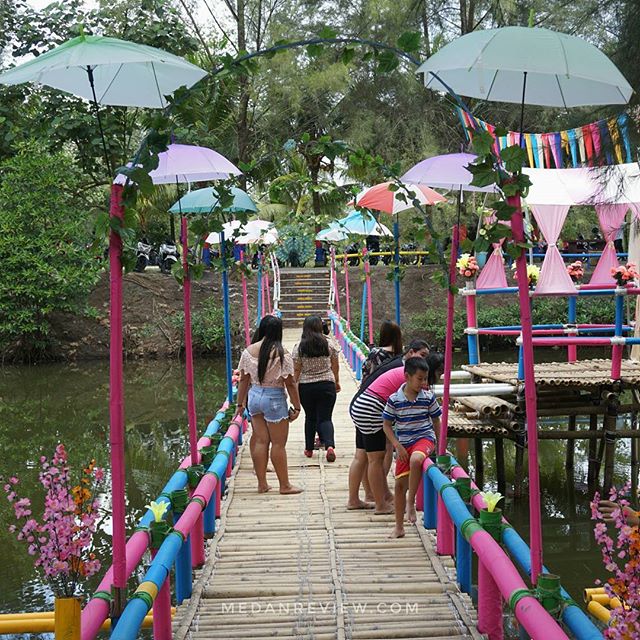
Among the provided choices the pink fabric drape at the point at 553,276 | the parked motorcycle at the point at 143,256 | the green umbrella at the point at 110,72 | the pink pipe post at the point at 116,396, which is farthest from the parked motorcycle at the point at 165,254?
the pink pipe post at the point at 116,396

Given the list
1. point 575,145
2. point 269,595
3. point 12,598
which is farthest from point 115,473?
point 575,145

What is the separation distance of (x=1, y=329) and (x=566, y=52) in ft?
58.6

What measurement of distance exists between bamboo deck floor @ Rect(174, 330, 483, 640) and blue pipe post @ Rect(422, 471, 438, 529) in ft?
0.25

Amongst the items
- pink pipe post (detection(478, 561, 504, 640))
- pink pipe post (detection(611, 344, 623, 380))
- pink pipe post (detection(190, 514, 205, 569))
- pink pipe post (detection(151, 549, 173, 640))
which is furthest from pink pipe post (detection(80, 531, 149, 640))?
pink pipe post (detection(611, 344, 623, 380))

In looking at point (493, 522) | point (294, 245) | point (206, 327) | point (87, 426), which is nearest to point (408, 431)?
point (493, 522)

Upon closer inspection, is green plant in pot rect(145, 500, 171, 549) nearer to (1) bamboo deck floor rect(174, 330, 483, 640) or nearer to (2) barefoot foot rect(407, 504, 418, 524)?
(1) bamboo deck floor rect(174, 330, 483, 640)

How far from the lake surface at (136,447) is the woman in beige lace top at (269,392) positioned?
215cm

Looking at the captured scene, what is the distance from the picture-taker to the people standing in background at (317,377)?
6730 millimetres

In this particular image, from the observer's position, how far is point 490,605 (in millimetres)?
3705

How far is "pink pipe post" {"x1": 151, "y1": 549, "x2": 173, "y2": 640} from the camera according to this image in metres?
3.60

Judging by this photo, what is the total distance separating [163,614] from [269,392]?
2.56 m

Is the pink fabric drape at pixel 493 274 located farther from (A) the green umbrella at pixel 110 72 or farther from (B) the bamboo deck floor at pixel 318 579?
(A) the green umbrella at pixel 110 72

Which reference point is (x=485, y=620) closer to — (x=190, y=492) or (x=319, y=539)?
(x=319, y=539)

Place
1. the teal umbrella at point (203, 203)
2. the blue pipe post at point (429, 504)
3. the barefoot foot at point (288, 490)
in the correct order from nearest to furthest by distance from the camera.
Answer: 1. the blue pipe post at point (429, 504)
2. the barefoot foot at point (288, 490)
3. the teal umbrella at point (203, 203)
